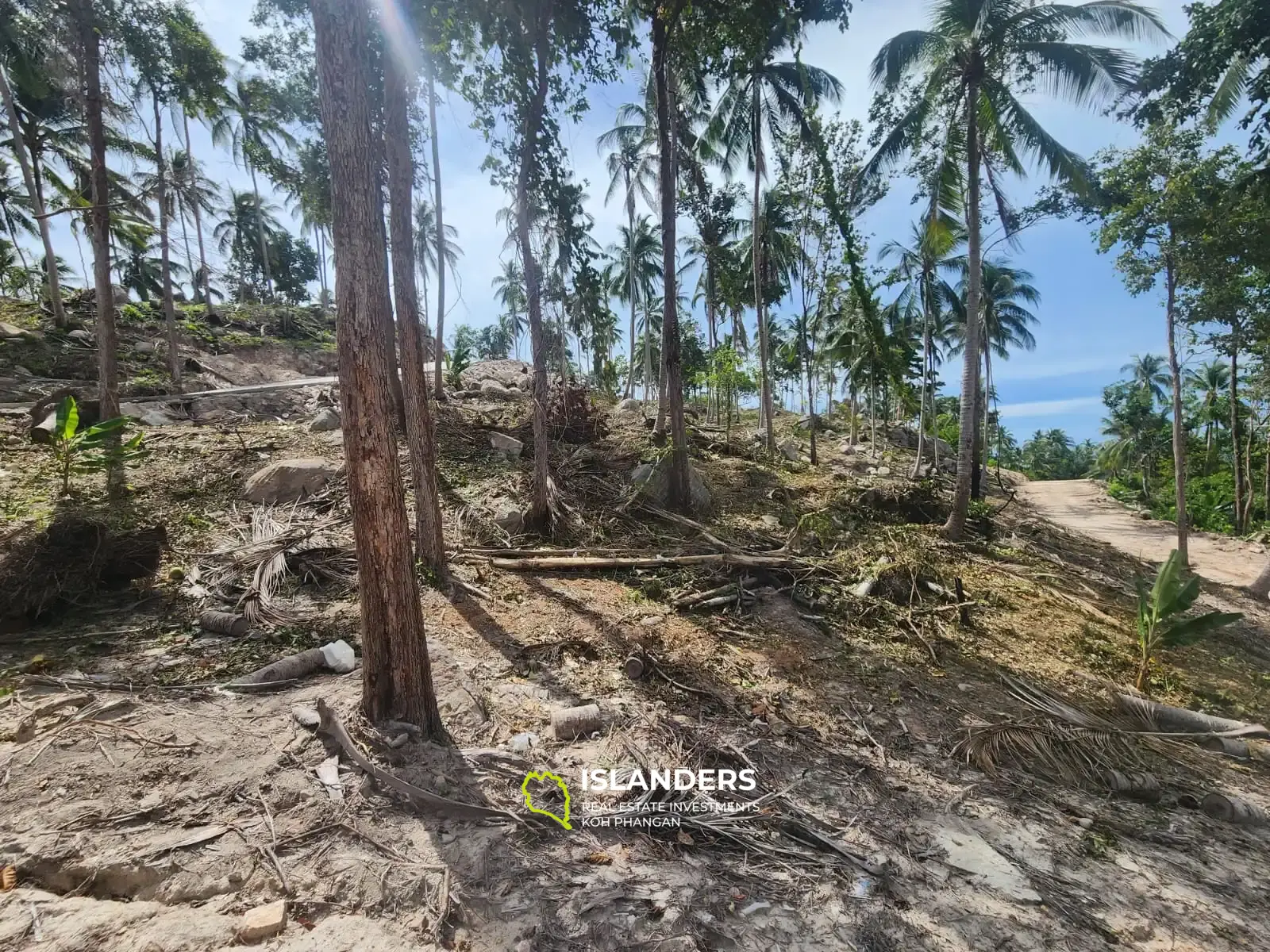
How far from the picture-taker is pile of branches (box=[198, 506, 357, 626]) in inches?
220

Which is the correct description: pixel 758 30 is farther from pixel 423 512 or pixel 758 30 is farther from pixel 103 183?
pixel 103 183

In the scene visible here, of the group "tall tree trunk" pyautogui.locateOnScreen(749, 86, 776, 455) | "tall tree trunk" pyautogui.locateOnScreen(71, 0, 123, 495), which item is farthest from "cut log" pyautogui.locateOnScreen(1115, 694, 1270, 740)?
"tall tree trunk" pyautogui.locateOnScreen(71, 0, 123, 495)

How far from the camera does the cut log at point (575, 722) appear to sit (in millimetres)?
3947

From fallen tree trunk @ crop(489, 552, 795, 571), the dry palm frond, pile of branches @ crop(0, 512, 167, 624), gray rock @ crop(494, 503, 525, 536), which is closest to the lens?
the dry palm frond

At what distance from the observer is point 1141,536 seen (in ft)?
56.1

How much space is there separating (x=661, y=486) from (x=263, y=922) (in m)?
8.48

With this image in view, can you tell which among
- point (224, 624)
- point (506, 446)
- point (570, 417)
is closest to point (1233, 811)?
point (224, 624)

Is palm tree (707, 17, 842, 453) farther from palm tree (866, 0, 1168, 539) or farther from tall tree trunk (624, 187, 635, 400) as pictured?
tall tree trunk (624, 187, 635, 400)

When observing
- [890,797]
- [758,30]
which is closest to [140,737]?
[890,797]

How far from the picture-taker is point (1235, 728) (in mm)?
4758

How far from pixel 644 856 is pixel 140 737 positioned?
3.36m

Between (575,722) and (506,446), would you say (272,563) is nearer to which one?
(575,722)

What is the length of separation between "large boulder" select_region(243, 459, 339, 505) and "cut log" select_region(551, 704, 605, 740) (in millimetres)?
6630

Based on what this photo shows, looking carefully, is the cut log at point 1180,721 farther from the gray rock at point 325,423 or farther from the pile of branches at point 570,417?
the gray rock at point 325,423
